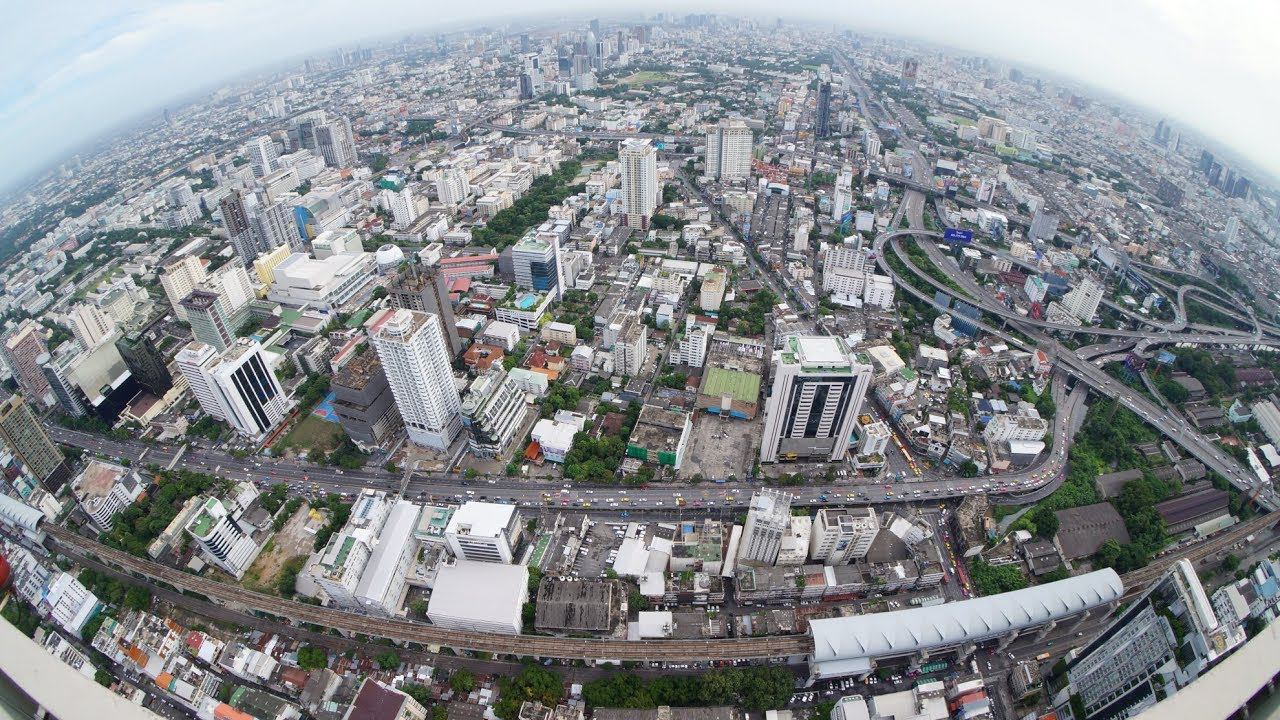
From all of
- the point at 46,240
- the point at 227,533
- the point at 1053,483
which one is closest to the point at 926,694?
the point at 1053,483

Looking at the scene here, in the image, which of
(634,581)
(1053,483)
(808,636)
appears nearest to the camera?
(808,636)

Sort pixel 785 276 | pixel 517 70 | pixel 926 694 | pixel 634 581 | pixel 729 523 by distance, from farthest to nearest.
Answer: pixel 517 70 → pixel 785 276 → pixel 729 523 → pixel 634 581 → pixel 926 694

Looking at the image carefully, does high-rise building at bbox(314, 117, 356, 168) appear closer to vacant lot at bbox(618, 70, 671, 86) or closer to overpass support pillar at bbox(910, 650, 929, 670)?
vacant lot at bbox(618, 70, 671, 86)

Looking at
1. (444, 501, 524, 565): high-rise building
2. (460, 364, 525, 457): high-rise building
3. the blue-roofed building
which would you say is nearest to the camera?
(444, 501, 524, 565): high-rise building

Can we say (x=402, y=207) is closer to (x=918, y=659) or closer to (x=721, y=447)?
(x=721, y=447)

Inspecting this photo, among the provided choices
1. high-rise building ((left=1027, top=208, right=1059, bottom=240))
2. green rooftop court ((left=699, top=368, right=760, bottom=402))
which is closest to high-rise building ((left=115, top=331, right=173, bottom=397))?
green rooftop court ((left=699, top=368, right=760, bottom=402))

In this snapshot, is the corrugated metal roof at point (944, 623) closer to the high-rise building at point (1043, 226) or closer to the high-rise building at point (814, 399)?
the high-rise building at point (814, 399)

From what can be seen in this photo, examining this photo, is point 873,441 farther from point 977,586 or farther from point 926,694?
point 926,694

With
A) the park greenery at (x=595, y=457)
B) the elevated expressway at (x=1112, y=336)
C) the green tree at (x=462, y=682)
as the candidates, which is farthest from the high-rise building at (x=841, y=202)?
the green tree at (x=462, y=682)
